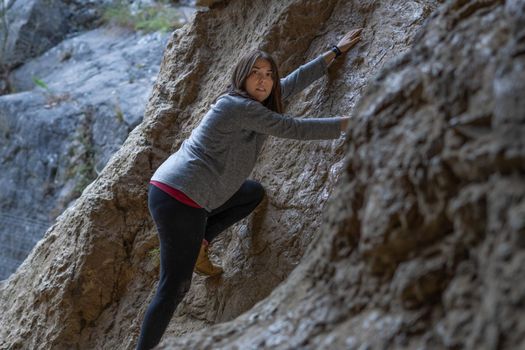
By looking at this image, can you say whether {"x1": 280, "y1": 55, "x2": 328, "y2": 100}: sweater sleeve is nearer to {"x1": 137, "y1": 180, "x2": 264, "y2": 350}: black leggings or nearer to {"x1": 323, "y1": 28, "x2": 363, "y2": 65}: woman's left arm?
{"x1": 323, "y1": 28, "x2": 363, "y2": 65}: woman's left arm

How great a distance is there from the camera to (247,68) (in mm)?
3365

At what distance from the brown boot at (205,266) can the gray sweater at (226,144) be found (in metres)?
A: 0.37

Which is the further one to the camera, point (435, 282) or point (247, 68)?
point (247, 68)

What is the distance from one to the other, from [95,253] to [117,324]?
18.4 inches

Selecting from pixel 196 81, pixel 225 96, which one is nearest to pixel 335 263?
pixel 225 96

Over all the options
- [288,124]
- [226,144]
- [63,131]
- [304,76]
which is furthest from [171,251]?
[63,131]

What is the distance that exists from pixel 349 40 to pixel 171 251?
158cm

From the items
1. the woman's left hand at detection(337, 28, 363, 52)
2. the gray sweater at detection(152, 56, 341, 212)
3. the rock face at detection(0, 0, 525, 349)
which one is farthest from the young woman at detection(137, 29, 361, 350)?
the woman's left hand at detection(337, 28, 363, 52)

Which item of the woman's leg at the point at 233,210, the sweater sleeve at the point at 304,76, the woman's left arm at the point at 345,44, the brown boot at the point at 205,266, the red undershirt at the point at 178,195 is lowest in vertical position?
the brown boot at the point at 205,266

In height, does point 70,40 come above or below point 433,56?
above

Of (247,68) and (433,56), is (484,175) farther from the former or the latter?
(247,68)

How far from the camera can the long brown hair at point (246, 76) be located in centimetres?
336

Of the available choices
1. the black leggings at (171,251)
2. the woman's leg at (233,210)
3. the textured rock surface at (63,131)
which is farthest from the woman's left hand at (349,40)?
the textured rock surface at (63,131)

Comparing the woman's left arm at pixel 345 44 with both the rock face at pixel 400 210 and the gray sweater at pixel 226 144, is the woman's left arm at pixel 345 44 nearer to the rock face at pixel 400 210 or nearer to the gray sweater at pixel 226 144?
the rock face at pixel 400 210
